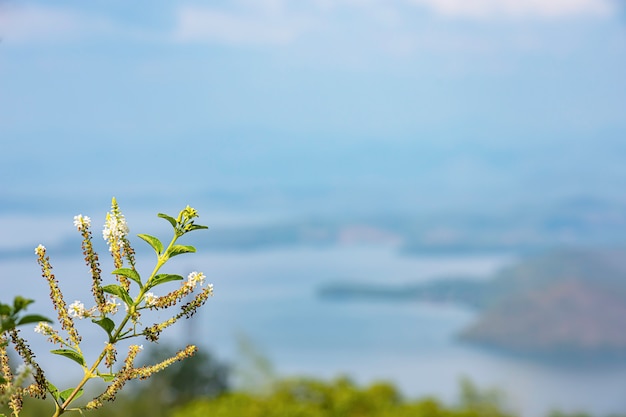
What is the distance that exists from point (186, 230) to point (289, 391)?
6709mm

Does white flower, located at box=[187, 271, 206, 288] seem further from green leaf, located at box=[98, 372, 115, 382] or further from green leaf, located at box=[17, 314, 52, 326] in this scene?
green leaf, located at box=[17, 314, 52, 326]

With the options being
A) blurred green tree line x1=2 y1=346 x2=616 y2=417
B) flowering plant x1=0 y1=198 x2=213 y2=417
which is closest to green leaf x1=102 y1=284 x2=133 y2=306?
flowering plant x1=0 y1=198 x2=213 y2=417

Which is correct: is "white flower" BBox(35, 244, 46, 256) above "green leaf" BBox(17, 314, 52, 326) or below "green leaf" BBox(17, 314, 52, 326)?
above

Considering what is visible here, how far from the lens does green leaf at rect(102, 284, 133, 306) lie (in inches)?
36.5

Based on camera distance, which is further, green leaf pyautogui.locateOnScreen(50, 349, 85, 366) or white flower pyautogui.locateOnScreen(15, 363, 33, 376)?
green leaf pyautogui.locateOnScreen(50, 349, 85, 366)

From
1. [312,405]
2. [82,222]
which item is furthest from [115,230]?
[312,405]

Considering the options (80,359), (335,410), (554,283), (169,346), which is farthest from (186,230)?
(554,283)

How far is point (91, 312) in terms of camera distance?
0.94 meters

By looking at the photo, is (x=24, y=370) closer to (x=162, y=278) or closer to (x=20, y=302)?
(x=20, y=302)

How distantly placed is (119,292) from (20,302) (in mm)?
258

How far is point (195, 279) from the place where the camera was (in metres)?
0.98

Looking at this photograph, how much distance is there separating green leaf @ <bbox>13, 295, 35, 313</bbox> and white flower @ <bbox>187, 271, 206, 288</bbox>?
0.99 ft

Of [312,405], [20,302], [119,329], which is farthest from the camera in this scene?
[312,405]

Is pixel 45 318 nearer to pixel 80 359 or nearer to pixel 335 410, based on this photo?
pixel 80 359
